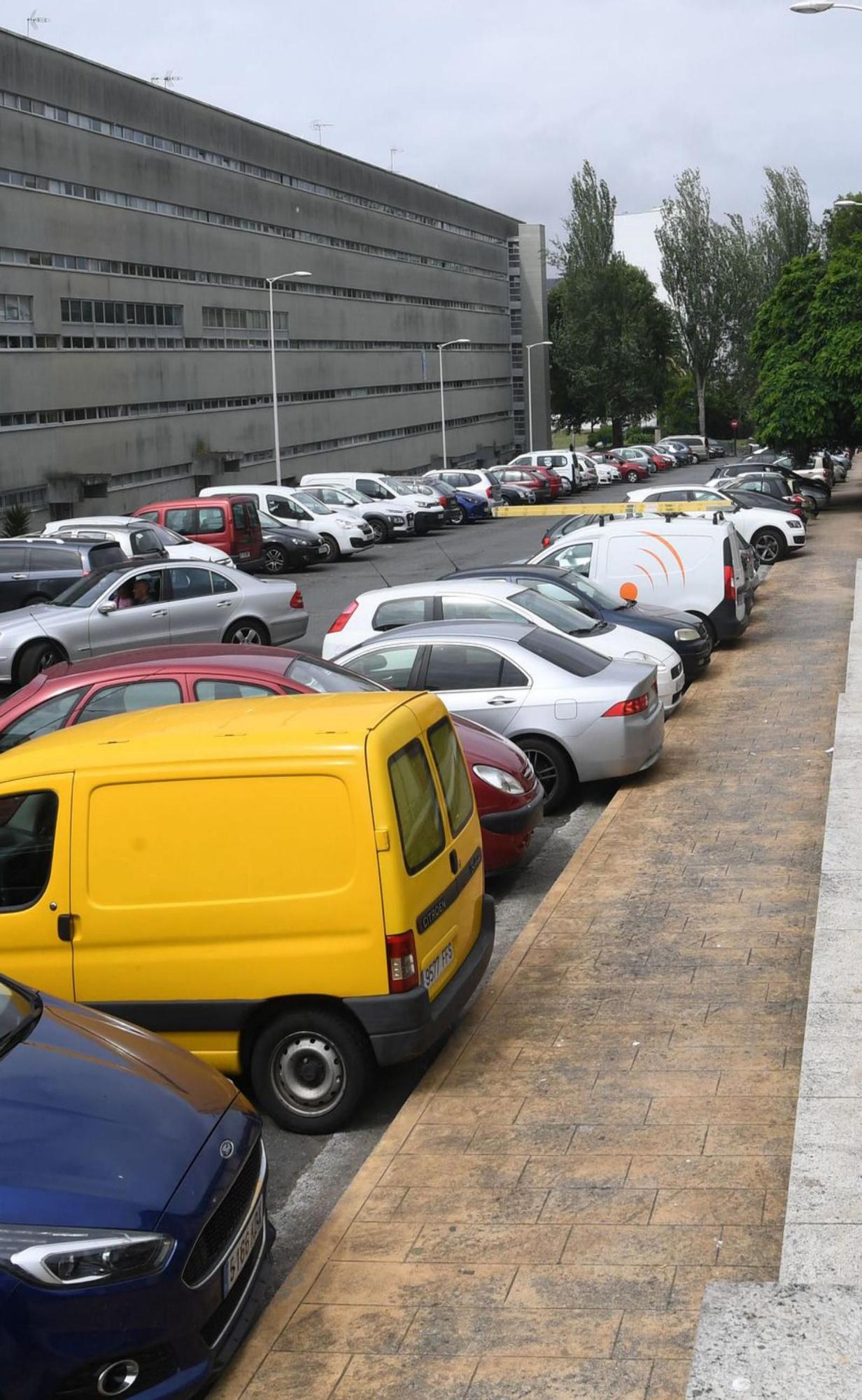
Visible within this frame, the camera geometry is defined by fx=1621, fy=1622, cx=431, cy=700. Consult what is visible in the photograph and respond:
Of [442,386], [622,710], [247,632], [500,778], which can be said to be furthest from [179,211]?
[500,778]

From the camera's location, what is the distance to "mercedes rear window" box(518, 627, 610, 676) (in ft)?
39.5

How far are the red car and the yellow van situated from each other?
2.83 meters

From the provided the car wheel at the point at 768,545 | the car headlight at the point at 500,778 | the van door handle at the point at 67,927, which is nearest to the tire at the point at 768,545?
the car wheel at the point at 768,545

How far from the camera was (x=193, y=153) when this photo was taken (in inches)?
2242

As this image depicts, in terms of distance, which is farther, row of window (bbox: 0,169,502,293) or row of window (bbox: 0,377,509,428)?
row of window (bbox: 0,169,502,293)

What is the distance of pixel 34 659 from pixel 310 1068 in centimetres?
1317

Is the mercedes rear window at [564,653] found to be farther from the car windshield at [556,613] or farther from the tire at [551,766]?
the car windshield at [556,613]

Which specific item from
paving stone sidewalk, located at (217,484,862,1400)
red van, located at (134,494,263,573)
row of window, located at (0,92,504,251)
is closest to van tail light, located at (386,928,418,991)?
paving stone sidewalk, located at (217,484,862,1400)

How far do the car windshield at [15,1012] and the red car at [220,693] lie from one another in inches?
173

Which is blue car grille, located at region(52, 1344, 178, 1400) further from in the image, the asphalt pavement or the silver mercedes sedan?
the silver mercedes sedan

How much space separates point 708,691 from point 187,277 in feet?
145

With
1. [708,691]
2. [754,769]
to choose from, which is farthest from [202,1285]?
[708,691]

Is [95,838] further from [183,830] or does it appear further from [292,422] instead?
[292,422]

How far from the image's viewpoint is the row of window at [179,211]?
46562 mm
